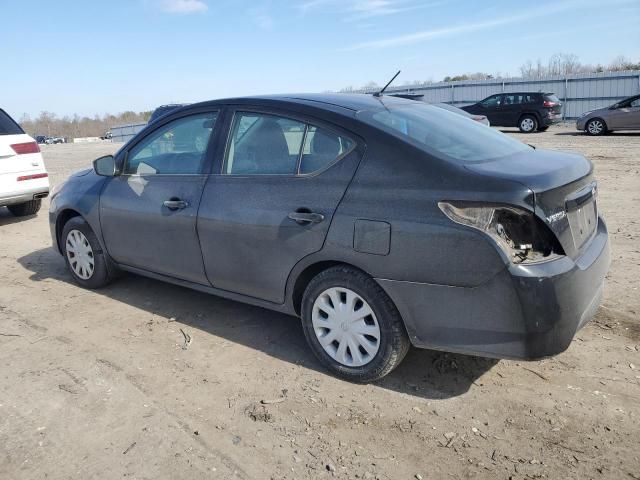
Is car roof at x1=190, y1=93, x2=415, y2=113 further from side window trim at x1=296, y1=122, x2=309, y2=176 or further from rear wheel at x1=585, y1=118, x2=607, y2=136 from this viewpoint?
rear wheel at x1=585, y1=118, x2=607, y2=136

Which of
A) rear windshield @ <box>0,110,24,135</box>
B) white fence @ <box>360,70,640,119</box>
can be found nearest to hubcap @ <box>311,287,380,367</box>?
rear windshield @ <box>0,110,24,135</box>

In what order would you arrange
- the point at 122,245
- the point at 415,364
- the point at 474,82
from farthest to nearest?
the point at 474,82 < the point at 122,245 < the point at 415,364

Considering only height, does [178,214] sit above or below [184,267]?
above

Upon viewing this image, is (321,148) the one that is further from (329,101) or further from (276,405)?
(276,405)

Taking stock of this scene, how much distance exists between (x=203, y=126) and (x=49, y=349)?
1955 mm

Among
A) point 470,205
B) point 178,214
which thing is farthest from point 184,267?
point 470,205

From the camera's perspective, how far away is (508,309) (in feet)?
8.93

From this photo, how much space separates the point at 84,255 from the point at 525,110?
1995 centimetres

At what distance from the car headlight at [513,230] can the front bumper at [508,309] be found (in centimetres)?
7

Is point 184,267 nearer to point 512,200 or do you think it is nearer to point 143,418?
point 143,418

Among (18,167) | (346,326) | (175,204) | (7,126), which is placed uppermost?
(7,126)

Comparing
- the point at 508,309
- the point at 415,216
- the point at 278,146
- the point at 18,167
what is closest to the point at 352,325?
the point at 415,216

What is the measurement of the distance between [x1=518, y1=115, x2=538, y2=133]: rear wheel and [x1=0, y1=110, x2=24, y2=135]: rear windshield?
18.7 m

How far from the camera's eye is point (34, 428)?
3.00 m
